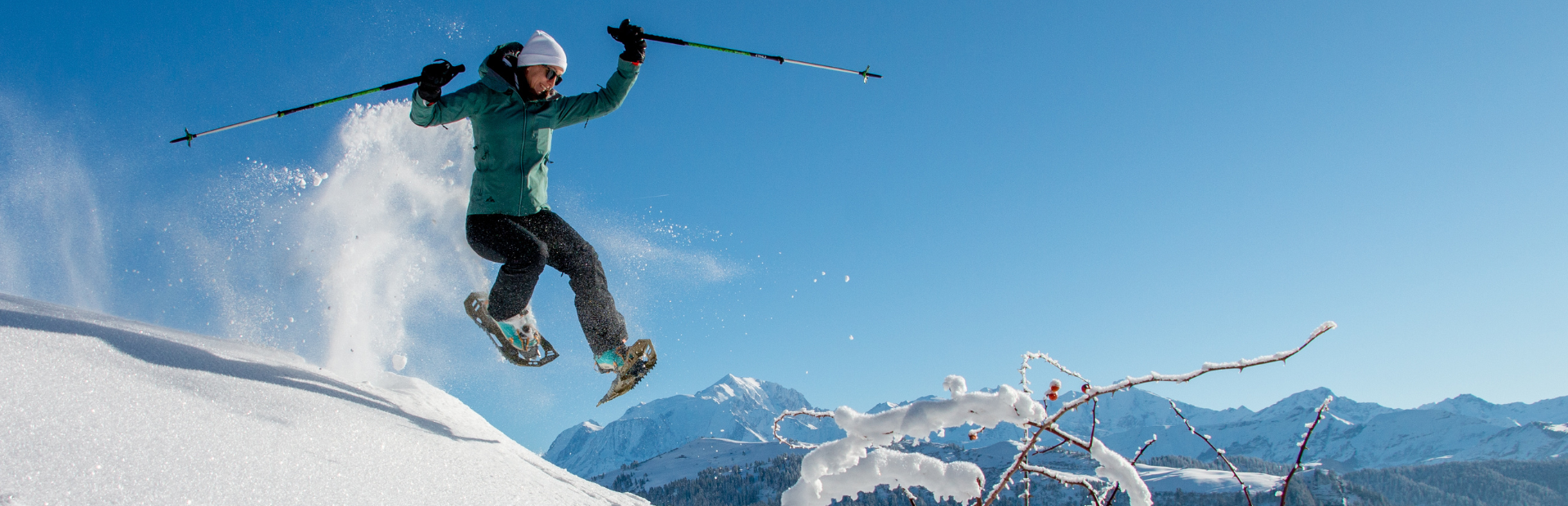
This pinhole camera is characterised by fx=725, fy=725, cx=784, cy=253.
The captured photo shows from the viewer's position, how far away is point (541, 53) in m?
5.15

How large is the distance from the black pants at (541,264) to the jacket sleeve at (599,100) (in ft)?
2.39

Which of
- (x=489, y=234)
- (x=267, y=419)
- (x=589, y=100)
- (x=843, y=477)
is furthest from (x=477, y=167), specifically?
(x=843, y=477)

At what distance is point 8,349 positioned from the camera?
9.63 ft

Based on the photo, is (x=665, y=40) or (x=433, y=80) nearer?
(x=433, y=80)

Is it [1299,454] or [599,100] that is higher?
[599,100]

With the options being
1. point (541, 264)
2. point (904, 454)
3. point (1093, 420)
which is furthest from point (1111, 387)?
point (541, 264)

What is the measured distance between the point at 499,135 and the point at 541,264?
930mm

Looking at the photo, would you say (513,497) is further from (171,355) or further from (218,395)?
(171,355)

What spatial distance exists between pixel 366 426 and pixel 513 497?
80 centimetres

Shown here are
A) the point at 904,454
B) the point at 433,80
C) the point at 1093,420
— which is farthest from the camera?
the point at 433,80

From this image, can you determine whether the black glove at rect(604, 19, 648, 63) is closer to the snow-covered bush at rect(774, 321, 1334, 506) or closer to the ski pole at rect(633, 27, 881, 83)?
the ski pole at rect(633, 27, 881, 83)

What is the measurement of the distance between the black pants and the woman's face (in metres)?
0.88

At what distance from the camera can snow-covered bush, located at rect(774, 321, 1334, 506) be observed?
51.8 inches

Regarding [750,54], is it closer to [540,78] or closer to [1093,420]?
[540,78]
